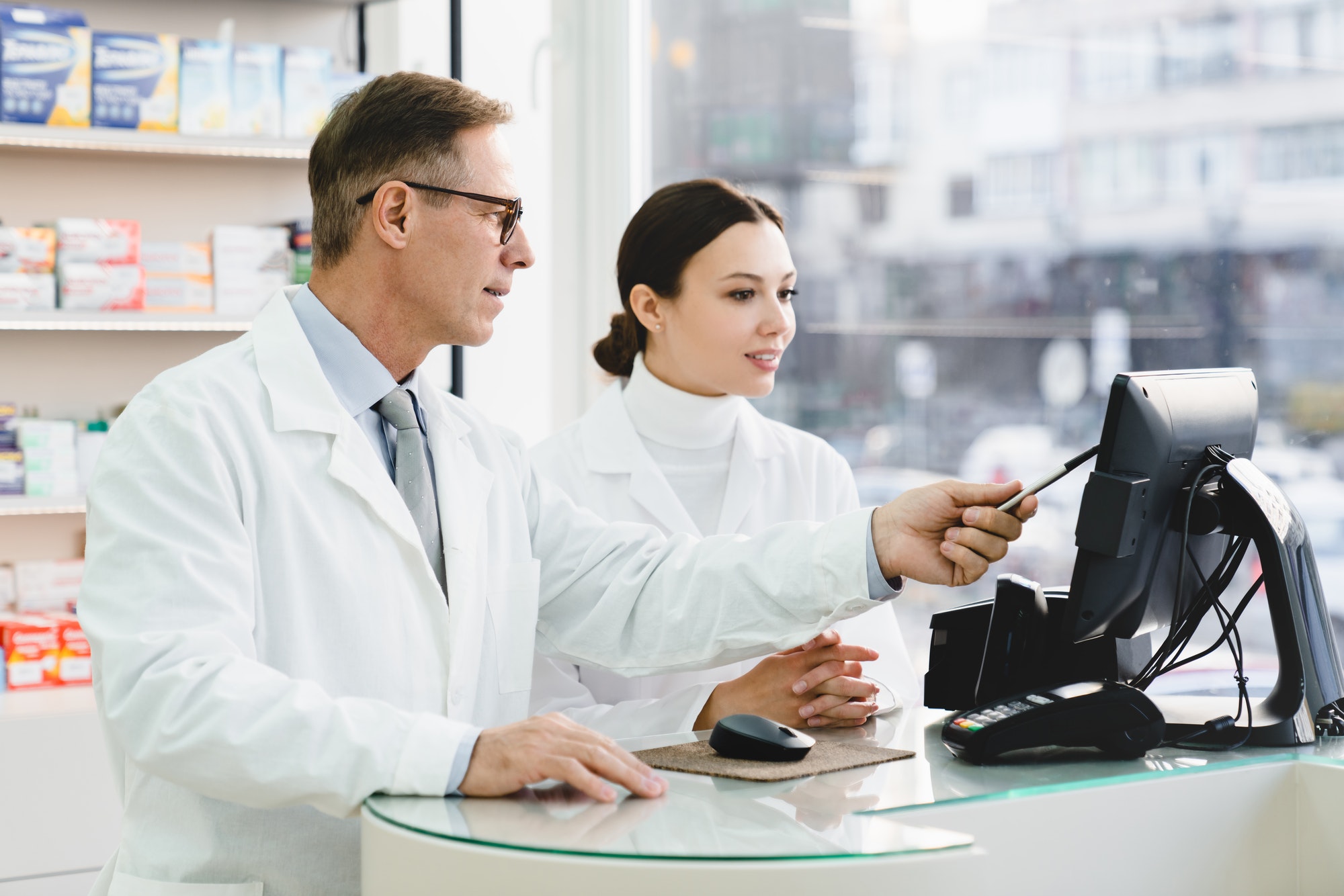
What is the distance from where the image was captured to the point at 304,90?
3.51 meters

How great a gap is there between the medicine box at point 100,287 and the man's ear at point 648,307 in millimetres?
1494

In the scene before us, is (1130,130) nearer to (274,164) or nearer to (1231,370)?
(1231,370)

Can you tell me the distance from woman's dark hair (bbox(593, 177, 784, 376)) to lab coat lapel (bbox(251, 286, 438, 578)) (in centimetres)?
94

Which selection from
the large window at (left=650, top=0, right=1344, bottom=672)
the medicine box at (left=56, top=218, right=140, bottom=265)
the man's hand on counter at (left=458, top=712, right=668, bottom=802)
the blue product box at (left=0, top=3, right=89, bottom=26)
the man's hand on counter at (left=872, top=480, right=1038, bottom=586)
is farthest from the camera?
the medicine box at (left=56, top=218, right=140, bottom=265)

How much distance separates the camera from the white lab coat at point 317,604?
131 cm

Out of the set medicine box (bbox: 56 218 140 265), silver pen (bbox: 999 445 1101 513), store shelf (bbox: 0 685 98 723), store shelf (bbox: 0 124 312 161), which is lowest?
store shelf (bbox: 0 685 98 723)

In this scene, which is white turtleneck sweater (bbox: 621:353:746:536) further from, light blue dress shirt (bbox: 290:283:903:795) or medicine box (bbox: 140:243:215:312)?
medicine box (bbox: 140:243:215:312)

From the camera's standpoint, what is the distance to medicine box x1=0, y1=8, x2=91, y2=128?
3.16 m

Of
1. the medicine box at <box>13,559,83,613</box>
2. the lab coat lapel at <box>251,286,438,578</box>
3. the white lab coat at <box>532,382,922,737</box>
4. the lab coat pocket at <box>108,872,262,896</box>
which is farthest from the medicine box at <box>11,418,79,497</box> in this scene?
the lab coat pocket at <box>108,872,262,896</box>

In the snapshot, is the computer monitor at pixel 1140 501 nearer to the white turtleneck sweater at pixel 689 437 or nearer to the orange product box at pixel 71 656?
the white turtleneck sweater at pixel 689 437

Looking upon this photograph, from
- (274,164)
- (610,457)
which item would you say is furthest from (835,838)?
(274,164)

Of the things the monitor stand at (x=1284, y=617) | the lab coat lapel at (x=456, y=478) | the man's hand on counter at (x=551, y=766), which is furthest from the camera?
the lab coat lapel at (x=456, y=478)

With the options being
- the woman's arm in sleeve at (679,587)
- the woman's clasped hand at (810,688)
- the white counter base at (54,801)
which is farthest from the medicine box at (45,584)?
the woman's clasped hand at (810,688)

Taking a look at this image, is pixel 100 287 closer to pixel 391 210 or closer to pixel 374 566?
pixel 391 210
